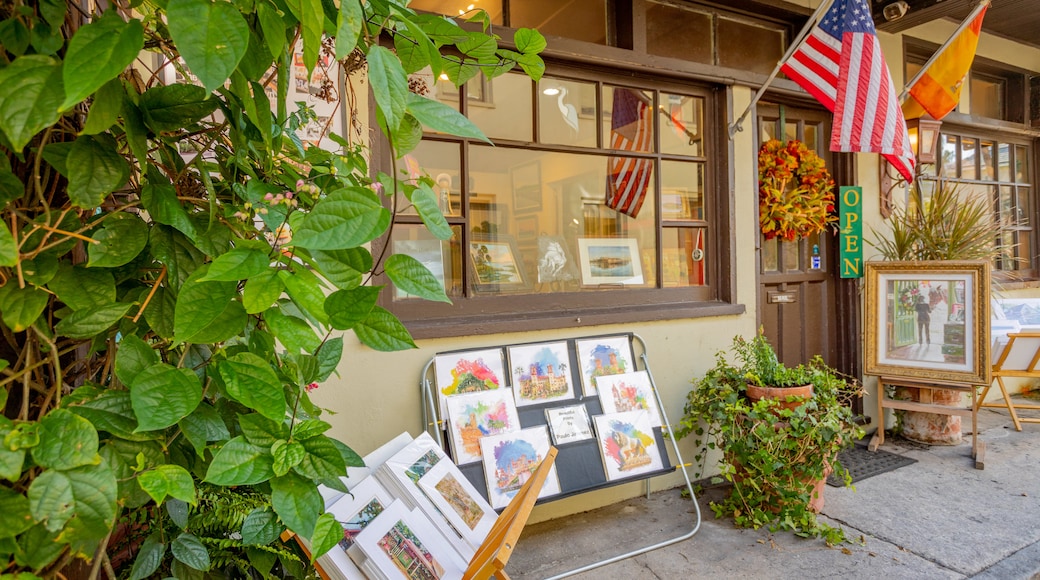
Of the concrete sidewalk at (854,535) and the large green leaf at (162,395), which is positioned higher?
the large green leaf at (162,395)

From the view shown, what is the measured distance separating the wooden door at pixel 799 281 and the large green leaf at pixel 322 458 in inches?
147

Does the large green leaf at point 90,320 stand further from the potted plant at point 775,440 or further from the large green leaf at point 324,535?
the potted plant at point 775,440

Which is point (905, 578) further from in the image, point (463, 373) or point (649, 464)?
point (463, 373)

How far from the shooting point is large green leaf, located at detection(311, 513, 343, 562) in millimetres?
784

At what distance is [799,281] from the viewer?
14.3 ft

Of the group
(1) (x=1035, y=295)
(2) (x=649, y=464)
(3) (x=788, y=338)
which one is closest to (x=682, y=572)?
(2) (x=649, y=464)

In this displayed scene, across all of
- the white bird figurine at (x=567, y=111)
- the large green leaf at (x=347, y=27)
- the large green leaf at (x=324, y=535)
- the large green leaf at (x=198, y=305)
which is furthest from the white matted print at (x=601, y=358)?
the large green leaf at (x=347, y=27)

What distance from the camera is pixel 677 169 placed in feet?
12.5

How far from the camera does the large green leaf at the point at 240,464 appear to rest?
28.2 inches

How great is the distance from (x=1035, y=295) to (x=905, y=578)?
193 inches

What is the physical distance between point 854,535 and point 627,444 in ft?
3.99

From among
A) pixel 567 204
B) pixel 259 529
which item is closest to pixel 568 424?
pixel 567 204

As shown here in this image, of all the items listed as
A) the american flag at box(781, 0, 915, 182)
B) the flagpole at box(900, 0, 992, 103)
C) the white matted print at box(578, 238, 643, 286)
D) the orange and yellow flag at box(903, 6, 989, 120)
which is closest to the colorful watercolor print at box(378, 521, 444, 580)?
the white matted print at box(578, 238, 643, 286)

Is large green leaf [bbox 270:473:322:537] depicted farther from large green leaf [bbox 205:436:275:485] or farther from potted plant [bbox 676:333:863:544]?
potted plant [bbox 676:333:863:544]
